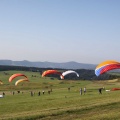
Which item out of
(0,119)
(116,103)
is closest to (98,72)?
(116,103)

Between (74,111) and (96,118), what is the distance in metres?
3.24

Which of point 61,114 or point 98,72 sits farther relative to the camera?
point 98,72

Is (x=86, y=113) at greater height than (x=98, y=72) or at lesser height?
lesser

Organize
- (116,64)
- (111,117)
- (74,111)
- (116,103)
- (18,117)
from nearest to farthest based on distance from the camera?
(111,117), (18,117), (74,111), (116,103), (116,64)

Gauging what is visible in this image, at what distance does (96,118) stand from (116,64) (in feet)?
38.3

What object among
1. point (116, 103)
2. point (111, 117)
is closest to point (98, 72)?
point (116, 103)

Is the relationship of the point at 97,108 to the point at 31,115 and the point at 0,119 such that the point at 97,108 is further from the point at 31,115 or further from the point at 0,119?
the point at 0,119

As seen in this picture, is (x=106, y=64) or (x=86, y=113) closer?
(x=86, y=113)

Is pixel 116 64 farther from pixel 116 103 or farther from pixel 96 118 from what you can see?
pixel 96 118

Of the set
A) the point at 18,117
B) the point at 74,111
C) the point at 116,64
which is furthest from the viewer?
the point at 116,64

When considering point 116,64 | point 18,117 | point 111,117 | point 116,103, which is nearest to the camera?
point 111,117

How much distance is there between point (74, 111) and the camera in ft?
72.9

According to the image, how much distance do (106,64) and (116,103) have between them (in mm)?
6089

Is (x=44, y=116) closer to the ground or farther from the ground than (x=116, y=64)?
closer to the ground
